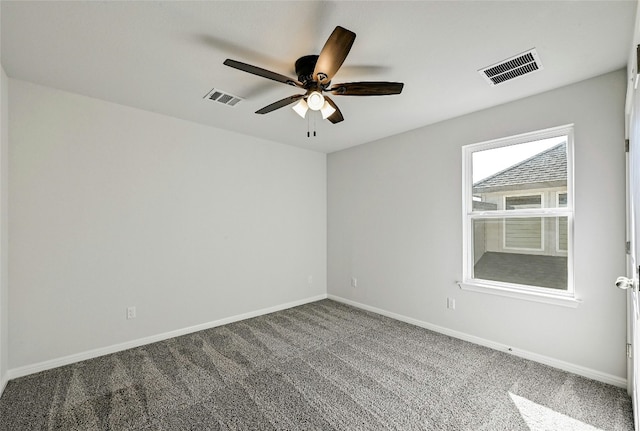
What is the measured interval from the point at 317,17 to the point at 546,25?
1424 mm

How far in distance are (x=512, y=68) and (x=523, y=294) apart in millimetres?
2057

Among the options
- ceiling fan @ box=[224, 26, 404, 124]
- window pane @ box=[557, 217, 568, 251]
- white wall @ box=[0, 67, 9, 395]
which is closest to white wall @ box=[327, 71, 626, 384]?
window pane @ box=[557, 217, 568, 251]

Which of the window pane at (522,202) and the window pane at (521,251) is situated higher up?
the window pane at (522,202)

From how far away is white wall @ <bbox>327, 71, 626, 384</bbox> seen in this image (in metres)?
2.39

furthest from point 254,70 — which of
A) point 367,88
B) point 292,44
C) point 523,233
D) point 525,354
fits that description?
point 525,354

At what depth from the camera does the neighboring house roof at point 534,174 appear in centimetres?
273

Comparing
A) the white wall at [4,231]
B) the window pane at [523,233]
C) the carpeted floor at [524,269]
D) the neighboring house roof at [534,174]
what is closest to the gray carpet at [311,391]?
the white wall at [4,231]

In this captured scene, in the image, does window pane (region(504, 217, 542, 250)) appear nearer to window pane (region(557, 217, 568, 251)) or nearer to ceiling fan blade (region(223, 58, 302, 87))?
window pane (region(557, 217, 568, 251))

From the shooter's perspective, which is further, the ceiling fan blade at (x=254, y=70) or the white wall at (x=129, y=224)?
the white wall at (x=129, y=224)

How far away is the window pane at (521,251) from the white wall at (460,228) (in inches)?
7.1

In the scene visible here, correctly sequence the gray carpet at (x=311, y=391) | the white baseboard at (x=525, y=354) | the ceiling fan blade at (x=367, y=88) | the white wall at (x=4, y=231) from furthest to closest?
the white baseboard at (x=525, y=354), the white wall at (x=4, y=231), the ceiling fan blade at (x=367, y=88), the gray carpet at (x=311, y=391)

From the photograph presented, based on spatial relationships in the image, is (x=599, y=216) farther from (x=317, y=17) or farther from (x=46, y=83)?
(x=46, y=83)

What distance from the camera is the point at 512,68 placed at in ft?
7.54

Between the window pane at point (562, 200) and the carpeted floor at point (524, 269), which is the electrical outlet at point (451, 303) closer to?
the carpeted floor at point (524, 269)
